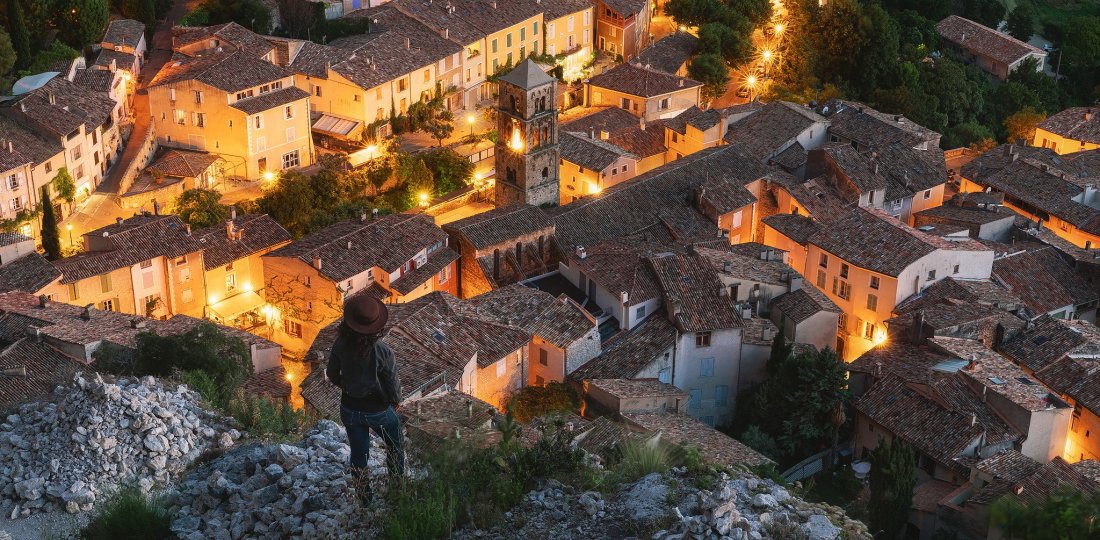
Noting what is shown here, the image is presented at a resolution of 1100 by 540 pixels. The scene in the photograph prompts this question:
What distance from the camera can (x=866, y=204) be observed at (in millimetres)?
51625

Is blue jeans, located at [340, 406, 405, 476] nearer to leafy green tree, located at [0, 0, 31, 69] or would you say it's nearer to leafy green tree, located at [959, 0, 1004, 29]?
leafy green tree, located at [0, 0, 31, 69]

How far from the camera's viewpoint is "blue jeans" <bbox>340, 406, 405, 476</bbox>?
50.7 feet

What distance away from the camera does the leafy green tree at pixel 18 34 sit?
53438 millimetres

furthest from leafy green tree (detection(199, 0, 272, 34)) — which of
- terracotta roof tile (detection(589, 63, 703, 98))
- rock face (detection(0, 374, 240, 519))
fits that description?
rock face (detection(0, 374, 240, 519))

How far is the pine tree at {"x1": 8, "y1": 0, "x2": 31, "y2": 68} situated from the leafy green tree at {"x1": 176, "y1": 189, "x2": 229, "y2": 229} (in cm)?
1104

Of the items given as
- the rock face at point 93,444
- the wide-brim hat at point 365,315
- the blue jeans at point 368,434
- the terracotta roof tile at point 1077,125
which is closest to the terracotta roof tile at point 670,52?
the terracotta roof tile at point 1077,125

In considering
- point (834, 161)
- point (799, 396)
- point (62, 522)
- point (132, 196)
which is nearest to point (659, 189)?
point (834, 161)

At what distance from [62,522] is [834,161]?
3976cm

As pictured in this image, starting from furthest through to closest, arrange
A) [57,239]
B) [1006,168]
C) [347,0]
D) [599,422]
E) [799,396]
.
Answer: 1. [347,0]
2. [1006,168]
3. [57,239]
4. [799,396]
5. [599,422]

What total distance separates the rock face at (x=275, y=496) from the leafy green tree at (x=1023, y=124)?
200 feet

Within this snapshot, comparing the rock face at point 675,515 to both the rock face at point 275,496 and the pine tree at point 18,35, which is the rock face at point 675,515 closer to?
the rock face at point 275,496

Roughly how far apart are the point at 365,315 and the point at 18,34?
44.8 meters

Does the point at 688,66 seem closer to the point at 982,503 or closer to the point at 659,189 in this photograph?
the point at 659,189

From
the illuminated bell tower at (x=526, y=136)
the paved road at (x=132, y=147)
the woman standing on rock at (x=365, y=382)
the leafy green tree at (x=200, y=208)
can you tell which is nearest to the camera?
the woman standing on rock at (x=365, y=382)
